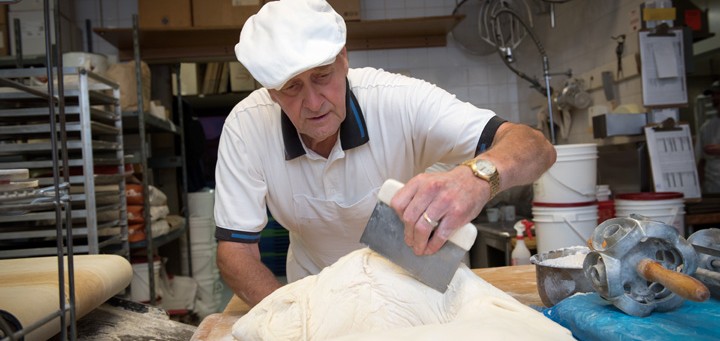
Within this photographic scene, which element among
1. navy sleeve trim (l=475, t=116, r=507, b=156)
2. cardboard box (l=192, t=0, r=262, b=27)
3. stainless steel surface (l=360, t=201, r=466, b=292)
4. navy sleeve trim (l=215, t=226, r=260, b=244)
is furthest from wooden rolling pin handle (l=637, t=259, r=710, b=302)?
cardboard box (l=192, t=0, r=262, b=27)

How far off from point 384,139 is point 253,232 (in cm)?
48

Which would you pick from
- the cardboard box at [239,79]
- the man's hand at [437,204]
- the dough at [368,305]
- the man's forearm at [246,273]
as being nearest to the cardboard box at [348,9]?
the cardboard box at [239,79]

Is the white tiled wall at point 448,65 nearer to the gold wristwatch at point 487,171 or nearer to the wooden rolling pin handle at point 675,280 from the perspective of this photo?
the gold wristwatch at point 487,171

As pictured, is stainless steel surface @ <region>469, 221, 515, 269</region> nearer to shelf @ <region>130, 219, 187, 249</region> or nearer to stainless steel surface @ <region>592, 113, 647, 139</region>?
stainless steel surface @ <region>592, 113, 647, 139</region>

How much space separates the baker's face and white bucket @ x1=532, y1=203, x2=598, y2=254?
155 centimetres

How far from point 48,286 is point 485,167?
1044 mm

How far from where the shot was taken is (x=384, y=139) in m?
1.78

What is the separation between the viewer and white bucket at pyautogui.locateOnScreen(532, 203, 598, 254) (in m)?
2.75

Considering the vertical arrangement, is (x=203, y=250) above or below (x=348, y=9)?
below

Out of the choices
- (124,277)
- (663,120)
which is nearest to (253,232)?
(124,277)

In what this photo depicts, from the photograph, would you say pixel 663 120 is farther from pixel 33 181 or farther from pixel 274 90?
pixel 33 181

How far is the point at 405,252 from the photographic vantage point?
43.3 inches

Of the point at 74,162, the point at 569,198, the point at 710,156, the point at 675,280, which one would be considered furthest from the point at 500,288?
the point at 710,156

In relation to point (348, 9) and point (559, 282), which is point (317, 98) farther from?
point (348, 9)
